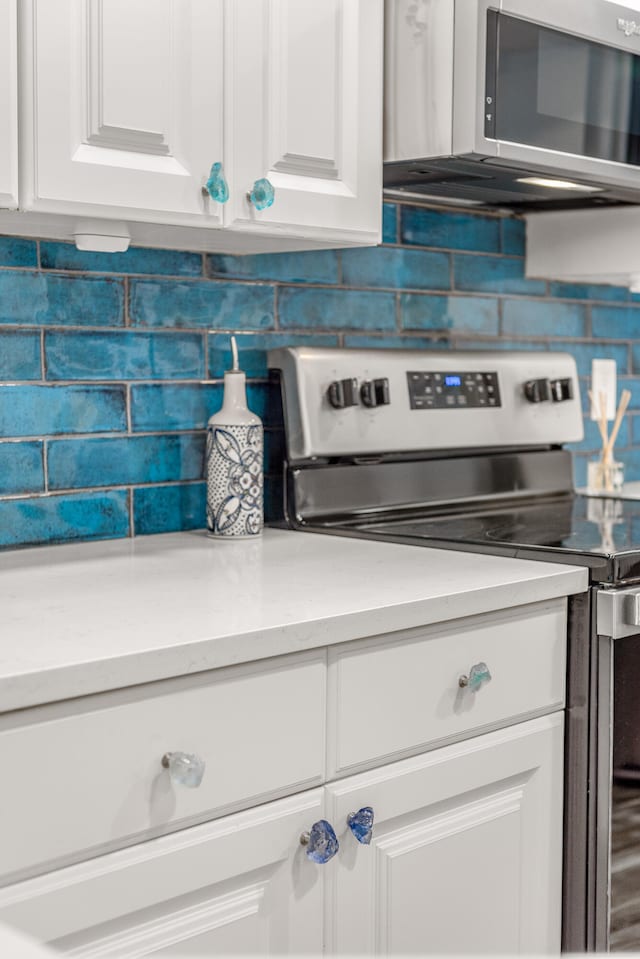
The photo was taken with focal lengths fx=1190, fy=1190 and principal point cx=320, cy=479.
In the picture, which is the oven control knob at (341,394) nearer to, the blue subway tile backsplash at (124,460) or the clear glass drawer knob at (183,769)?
the blue subway tile backsplash at (124,460)

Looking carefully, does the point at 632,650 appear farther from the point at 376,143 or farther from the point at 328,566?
the point at 376,143

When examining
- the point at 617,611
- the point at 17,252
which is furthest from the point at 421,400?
the point at 17,252

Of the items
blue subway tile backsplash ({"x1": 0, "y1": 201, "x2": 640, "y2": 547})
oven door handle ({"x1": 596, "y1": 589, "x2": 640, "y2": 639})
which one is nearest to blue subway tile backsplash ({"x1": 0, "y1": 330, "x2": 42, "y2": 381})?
blue subway tile backsplash ({"x1": 0, "y1": 201, "x2": 640, "y2": 547})

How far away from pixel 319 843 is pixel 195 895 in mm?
165

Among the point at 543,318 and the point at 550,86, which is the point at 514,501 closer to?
the point at 543,318

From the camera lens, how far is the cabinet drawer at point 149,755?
110cm

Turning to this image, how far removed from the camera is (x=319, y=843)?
136cm

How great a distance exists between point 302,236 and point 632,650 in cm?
77

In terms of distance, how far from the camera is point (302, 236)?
1756 millimetres

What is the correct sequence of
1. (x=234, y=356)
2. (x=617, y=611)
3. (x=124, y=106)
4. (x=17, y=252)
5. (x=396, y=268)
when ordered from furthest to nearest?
(x=396, y=268) < (x=234, y=356) < (x=17, y=252) < (x=617, y=611) < (x=124, y=106)

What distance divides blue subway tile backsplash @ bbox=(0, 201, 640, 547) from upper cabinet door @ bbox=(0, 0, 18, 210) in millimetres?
376

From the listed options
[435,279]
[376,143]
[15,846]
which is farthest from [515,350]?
[15,846]

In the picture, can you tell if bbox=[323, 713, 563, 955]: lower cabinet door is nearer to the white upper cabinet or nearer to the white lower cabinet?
the white lower cabinet

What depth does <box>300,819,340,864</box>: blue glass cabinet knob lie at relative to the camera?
1361 mm
